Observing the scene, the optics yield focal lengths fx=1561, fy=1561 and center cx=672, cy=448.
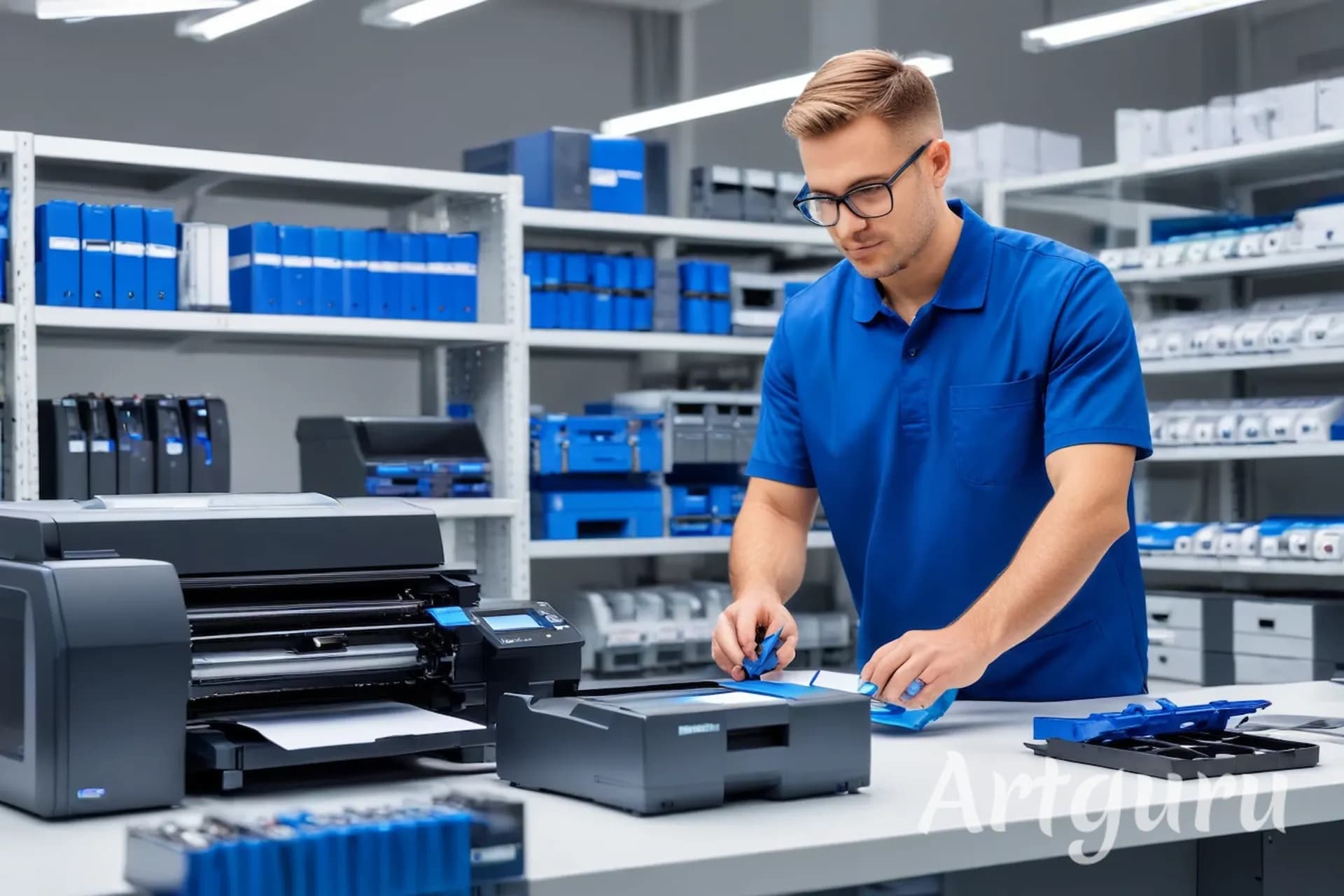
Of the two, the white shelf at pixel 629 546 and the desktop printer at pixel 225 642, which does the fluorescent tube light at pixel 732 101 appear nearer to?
the white shelf at pixel 629 546

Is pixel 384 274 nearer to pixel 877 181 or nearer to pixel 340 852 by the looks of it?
pixel 877 181

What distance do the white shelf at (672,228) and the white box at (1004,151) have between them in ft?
2.32

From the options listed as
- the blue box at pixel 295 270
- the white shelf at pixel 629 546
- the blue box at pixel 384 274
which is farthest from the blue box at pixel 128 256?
the white shelf at pixel 629 546

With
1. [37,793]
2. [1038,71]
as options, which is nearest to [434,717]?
[37,793]

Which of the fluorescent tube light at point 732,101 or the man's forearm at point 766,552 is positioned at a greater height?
the fluorescent tube light at point 732,101

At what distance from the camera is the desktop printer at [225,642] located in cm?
147

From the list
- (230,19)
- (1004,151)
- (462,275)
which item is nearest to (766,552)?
(462,275)

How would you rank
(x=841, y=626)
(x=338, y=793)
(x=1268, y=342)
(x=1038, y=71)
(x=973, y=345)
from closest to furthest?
(x=338, y=793) < (x=973, y=345) < (x=1268, y=342) < (x=841, y=626) < (x=1038, y=71)

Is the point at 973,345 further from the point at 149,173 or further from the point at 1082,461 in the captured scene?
the point at 149,173

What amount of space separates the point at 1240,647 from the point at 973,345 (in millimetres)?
3678

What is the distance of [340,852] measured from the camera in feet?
3.64

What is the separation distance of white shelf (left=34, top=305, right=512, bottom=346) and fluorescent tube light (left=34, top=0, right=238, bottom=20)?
108cm

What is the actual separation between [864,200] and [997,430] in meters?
0.36

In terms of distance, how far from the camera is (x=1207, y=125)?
5594 mm
